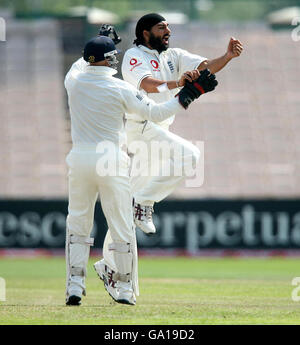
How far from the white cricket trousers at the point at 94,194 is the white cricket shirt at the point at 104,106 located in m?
0.15

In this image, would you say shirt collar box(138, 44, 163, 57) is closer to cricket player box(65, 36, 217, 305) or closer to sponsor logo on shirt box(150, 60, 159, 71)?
sponsor logo on shirt box(150, 60, 159, 71)

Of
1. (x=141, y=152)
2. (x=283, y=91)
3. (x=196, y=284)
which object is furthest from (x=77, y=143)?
(x=283, y=91)

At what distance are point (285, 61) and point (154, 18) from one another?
17.2 meters

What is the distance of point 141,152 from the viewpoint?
876 cm

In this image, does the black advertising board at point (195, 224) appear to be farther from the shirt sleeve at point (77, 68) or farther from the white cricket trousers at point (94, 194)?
the white cricket trousers at point (94, 194)

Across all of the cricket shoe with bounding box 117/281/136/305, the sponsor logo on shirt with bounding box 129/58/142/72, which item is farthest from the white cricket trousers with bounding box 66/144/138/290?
the sponsor logo on shirt with bounding box 129/58/142/72

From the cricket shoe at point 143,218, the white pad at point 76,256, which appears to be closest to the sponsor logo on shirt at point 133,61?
the cricket shoe at point 143,218

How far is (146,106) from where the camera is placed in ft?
25.4

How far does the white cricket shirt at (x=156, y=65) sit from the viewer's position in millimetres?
8484

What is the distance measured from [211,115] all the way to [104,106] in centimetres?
1637

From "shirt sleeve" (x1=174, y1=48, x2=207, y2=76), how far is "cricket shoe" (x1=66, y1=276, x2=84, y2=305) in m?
2.36

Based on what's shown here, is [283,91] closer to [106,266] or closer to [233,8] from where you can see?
[233,8]

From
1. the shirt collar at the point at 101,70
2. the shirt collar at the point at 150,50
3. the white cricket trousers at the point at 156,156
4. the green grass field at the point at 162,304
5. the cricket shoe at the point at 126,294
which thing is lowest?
the green grass field at the point at 162,304

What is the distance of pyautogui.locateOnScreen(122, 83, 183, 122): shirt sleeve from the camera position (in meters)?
7.75
